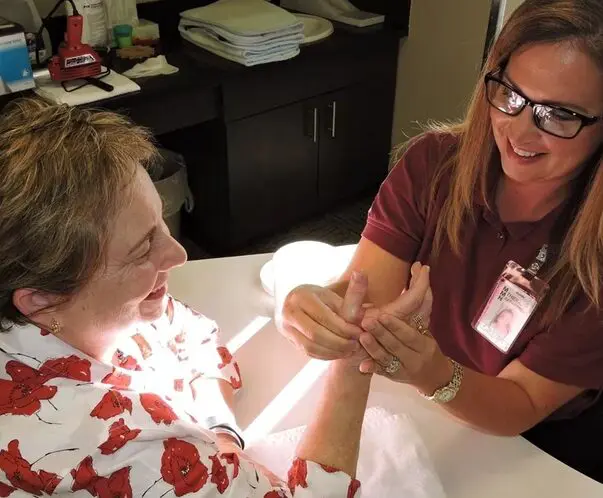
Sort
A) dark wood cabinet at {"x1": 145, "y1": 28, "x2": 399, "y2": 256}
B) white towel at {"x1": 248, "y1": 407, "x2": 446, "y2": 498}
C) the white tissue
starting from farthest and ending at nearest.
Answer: dark wood cabinet at {"x1": 145, "y1": 28, "x2": 399, "y2": 256} < the white tissue < white towel at {"x1": 248, "y1": 407, "x2": 446, "y2": 498}

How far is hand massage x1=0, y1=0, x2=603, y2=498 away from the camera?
91 cm

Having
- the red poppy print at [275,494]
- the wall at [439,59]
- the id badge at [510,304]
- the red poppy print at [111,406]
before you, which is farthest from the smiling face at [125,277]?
the wall at [439,59]

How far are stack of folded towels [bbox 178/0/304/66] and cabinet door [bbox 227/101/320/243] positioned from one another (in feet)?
0.85

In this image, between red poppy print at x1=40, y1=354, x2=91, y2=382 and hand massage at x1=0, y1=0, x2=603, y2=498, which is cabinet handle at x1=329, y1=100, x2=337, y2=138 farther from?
red poppy print at x1=40, y1=354, x2=91, y2=382

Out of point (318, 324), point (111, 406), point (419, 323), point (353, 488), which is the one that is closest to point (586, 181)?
point (419, 323)

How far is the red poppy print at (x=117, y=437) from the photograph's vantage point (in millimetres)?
892

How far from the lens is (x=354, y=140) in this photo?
337 cm

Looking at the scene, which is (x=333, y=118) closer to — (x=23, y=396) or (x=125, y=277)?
(x=125, y=277)

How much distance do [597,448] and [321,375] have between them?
1.95 feet

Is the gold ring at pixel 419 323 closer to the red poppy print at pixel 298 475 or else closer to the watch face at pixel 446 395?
the watch face at pixel 446 395

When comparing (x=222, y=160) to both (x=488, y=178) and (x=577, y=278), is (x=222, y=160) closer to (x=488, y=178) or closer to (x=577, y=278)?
(x=488, y=178)

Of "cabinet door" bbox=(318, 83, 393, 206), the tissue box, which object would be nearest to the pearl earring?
the tissue box

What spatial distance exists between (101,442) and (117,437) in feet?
0.07

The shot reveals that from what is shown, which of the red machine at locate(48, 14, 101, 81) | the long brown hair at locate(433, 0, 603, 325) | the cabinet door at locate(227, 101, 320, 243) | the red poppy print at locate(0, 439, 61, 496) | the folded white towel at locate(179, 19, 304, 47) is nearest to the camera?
the red poppy print at locate(0, 439, 61, 496)
